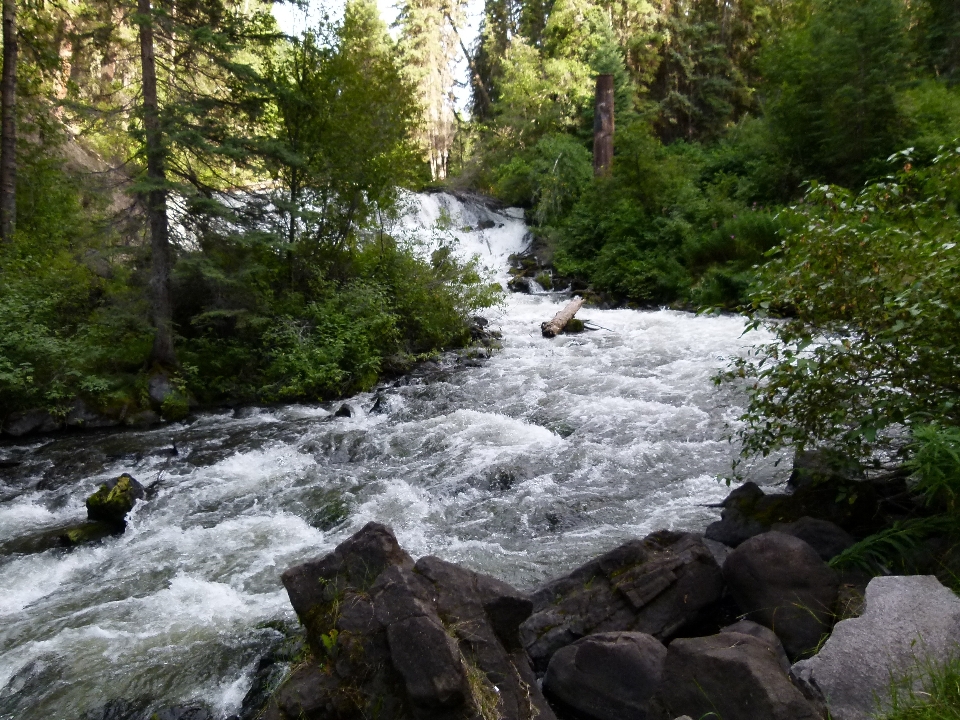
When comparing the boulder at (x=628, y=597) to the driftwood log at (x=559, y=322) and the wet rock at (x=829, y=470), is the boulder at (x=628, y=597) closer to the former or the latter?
the wet rock at (x=829, y=470)

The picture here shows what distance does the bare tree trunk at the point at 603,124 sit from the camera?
23234 millimetres

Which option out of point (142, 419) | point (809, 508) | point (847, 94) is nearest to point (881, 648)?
point (809, 508)

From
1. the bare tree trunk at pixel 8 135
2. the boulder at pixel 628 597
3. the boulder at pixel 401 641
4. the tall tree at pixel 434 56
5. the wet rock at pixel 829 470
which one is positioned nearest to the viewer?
the boulder at pixel 401 641

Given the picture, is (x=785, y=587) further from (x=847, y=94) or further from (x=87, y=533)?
(x=847, y=94)

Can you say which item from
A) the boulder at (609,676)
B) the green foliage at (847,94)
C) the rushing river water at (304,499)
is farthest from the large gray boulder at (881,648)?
the green foliage at (847,94)

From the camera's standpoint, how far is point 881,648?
2918 mm

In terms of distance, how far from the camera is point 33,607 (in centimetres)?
533

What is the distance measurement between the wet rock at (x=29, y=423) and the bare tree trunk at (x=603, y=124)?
722 inches

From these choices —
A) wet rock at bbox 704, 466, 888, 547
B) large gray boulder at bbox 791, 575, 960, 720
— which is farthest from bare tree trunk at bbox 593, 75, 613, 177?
large gray boulder at bbox 791, 575, 960, 720

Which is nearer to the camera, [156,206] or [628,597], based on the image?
[628,597]

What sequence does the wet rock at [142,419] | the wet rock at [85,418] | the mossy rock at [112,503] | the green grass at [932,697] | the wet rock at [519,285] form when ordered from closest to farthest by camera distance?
1. the green grass at [932,697]
2. the mossy rock at [112,503]
3. the wet rock at [85,418]
4. the wet rock at [142,419]
5. the wet rock at [519,285]

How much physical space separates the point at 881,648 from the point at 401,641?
2202 millimetres

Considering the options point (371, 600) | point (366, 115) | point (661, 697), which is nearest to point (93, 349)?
point (366, 115)

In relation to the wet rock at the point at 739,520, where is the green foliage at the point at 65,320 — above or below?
above
